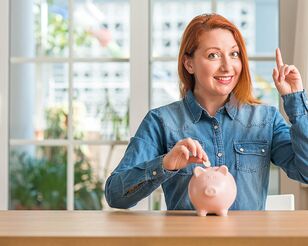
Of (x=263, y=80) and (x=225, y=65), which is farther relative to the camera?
(x=263, y=80)

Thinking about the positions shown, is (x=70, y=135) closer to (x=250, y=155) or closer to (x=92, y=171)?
(x=92, y=171)

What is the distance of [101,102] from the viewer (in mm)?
4359

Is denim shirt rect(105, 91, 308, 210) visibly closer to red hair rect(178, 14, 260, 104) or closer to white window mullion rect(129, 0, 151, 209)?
red hair rect(178, 14, 260, 104)

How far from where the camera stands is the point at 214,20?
2436mm

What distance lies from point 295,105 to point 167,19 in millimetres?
2132

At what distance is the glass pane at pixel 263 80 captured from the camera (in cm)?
425

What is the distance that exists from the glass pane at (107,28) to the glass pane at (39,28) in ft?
0.30

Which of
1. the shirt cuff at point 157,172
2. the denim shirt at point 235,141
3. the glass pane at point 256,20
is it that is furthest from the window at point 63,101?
the shirt cuff at point 157,172

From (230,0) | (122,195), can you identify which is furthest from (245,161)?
(230,0)

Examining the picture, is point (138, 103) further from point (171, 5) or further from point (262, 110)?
point (262, 110)

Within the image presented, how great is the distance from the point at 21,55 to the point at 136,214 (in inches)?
96.0

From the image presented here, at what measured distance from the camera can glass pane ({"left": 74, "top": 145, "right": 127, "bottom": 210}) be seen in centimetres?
429

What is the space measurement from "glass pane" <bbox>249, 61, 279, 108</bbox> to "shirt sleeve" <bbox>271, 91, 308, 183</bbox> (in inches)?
71.2

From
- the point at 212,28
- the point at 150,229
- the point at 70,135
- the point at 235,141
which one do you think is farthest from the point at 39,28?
the point at 150,229
